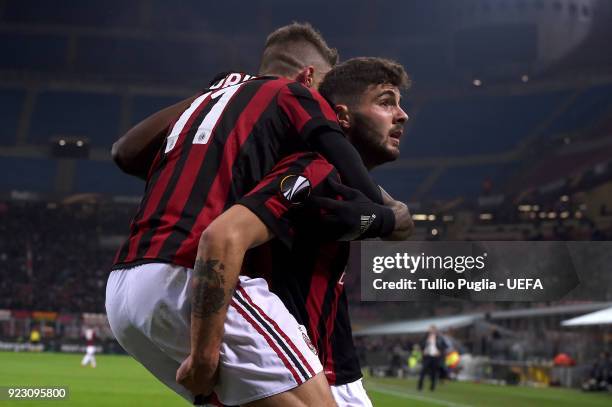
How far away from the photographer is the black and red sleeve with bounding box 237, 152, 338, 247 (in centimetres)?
225

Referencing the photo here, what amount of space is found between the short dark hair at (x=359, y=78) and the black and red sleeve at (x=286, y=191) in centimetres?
44

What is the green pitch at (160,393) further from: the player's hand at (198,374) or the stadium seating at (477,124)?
the stadium seating at (477,124)

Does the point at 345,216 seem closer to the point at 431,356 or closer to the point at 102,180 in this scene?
the point at 431,356

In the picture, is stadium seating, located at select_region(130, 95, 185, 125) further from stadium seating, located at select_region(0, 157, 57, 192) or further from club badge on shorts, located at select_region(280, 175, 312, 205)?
club badge on shorts, located at select_region(280, 175, 312, 205)

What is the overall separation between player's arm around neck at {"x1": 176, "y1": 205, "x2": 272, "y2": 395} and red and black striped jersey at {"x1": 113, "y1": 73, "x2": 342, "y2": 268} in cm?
11

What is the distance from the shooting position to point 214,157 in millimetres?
2348

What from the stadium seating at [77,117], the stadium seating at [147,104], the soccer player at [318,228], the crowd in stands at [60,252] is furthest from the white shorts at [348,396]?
the stadium seating at [147,104]

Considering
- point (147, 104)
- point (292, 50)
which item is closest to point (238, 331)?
point (292, 50)

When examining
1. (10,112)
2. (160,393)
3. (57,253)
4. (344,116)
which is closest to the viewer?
(344,116)

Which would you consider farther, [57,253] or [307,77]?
[57,253]

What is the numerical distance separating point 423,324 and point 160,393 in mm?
13118

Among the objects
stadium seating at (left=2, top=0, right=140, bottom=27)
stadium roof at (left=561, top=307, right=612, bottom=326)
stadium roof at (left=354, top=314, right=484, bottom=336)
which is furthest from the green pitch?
stadium seating at (left=2, top=0, right=140, bottom=27)

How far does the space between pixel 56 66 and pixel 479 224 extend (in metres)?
20.6

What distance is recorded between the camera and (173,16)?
4291 centimetres
